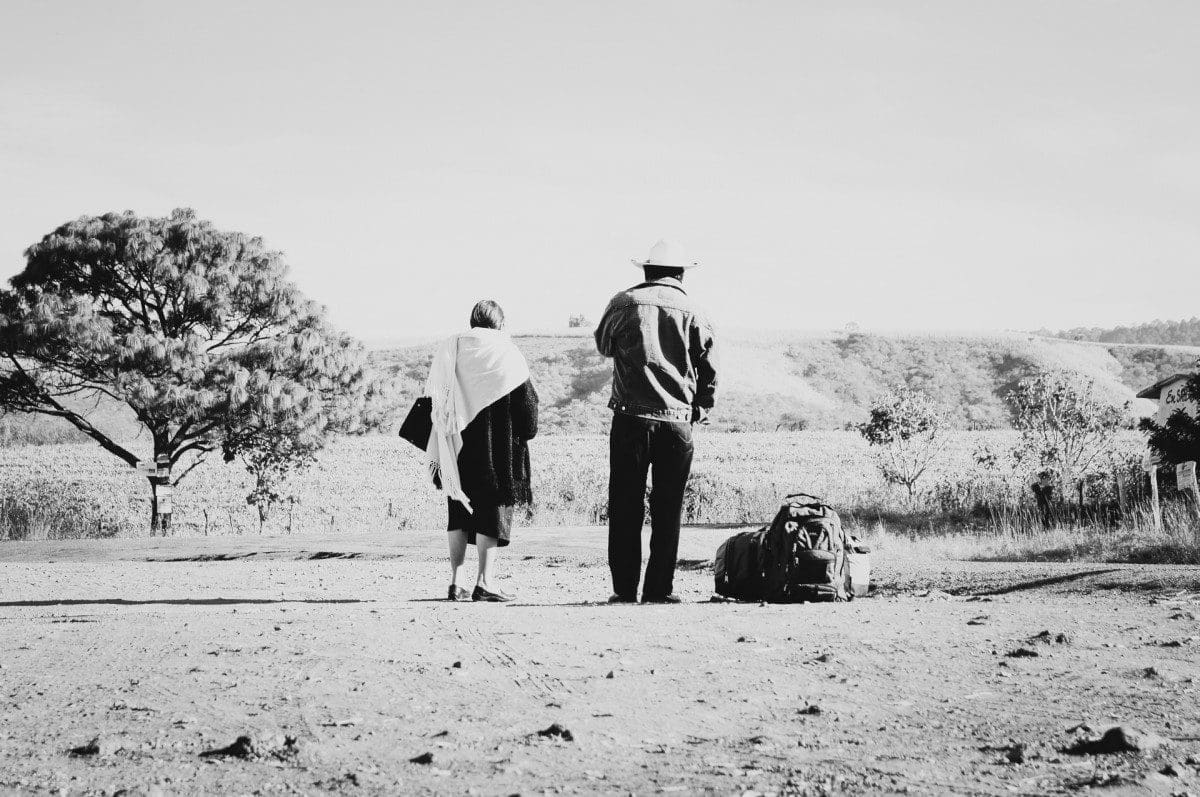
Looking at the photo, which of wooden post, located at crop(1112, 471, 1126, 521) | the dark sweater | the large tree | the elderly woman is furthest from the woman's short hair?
the large tree

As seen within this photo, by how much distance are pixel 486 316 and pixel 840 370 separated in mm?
121781

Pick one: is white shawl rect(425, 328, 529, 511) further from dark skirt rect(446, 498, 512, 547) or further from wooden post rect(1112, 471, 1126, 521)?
wooden post rect(1112, 471, 1126, 521)

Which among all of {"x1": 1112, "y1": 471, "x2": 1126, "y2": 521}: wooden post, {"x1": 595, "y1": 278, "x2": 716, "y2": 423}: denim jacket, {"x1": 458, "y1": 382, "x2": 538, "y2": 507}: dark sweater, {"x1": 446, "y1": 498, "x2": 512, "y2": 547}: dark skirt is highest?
{"x1": 595, "y1": 278, "x2": 716, "y2": 423}: denim jacket

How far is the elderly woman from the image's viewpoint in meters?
8.29

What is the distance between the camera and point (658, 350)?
25.3 feet

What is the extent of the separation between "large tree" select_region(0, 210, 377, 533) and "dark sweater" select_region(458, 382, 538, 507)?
1507 cm

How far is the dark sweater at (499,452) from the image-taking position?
830 centimetres

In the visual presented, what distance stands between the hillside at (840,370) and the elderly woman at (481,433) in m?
80.6

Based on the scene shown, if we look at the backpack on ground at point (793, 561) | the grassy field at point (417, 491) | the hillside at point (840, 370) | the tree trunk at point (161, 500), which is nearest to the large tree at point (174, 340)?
the tree trunk at point (161, 500)

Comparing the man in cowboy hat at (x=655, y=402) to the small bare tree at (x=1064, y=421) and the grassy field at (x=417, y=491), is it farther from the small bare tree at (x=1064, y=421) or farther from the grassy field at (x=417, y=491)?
the small bare tree at (x=1064, y=421)

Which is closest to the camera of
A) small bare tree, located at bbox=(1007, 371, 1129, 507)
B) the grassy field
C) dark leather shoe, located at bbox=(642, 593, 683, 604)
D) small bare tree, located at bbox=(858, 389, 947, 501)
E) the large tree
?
dark leather shoe, located at bbox=(642, 593, 683, 604)

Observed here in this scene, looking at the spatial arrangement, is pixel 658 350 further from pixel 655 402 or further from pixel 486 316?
pixel 486 316

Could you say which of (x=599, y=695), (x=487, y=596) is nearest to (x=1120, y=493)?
(x=487, y=596)

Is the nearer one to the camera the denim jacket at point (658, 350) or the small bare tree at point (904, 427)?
the denim jacket at point (658, 350)
